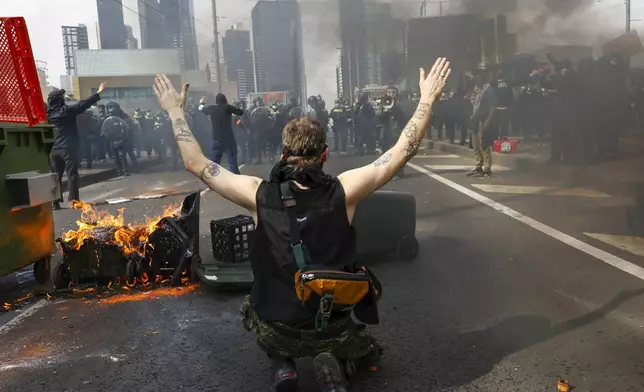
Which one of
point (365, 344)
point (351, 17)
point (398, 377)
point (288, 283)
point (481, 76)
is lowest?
point (398, 377)

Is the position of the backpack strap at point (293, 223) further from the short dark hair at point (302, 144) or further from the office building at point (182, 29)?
the office building at point (182, 29)

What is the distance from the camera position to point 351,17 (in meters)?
23.2

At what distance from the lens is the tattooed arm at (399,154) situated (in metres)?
2.64

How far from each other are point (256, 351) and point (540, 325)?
1.73m

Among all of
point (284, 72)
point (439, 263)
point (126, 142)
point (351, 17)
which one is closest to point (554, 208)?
point (439, 263)

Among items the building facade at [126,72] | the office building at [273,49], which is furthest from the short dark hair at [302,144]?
the office building at [273,49]

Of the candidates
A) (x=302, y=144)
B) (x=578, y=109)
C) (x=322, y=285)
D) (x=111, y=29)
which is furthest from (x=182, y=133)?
(x=111, y=29)

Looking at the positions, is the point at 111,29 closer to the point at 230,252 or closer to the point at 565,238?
the point at 230,252

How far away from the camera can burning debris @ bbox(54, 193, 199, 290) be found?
461cm

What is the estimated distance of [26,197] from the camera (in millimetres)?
4398

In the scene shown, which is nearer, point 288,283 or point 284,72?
point 288,283

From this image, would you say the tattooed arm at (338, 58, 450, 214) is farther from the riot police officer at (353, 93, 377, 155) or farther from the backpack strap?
the riot police officer at (353, 93, 377, 155)

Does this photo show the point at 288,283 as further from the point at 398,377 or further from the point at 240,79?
the point at 240,79

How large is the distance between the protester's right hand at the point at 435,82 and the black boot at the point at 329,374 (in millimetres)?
1319
